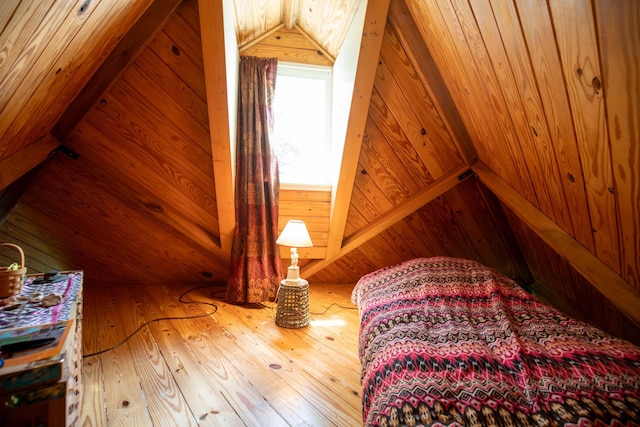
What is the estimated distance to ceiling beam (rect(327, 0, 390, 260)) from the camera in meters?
1.85

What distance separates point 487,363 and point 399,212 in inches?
65.3

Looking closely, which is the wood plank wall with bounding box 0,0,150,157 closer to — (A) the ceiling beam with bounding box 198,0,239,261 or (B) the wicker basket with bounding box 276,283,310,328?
(A) the ceiling beam with bounding box 198,0,239,261

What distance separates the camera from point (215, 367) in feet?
5.96

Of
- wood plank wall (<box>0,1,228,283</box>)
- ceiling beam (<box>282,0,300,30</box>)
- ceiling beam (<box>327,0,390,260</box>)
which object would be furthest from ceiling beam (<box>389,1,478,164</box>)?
wood plank wall (<box>0,1,228,283</box>)

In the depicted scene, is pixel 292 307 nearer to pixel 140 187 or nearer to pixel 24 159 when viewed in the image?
pixel 140 187

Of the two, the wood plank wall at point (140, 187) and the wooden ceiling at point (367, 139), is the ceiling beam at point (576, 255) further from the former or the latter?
the wood plank wall at point (140, 187)

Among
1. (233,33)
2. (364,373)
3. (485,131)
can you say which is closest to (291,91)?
(233,33)

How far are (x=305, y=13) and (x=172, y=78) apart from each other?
1084mm

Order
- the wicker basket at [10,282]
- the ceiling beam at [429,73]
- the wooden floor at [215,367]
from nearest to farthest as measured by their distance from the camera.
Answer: the wicker basket at [10,282]
the wooden floor at [215,367]
the ceiling beam at [429,73]

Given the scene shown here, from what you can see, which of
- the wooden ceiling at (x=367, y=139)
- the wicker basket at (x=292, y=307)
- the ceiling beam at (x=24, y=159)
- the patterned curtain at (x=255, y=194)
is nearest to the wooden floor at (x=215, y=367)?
the wicker basket at (x=292, y=307)

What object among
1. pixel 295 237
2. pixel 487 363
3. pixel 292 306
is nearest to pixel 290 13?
pixel 295 237

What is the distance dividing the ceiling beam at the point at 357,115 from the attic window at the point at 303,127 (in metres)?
0.27

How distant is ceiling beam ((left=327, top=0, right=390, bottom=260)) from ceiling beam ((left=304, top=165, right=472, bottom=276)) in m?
0.11

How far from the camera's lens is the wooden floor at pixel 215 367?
144 cm
